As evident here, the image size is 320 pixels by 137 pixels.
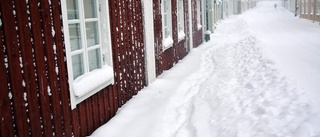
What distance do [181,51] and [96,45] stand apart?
6.40 m

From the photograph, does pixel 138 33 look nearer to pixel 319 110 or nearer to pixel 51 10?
pixel 51 10

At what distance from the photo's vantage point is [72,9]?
3.85 metres

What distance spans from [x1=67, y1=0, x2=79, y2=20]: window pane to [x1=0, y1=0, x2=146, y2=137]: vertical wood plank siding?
0.37m

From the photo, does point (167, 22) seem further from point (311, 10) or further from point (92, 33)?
point (311, 10)

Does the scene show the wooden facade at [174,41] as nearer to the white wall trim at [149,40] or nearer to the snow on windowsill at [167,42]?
the snow on windowsill at [167,42]

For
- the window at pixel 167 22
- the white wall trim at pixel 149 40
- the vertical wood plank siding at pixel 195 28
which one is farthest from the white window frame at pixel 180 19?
the white wall trim at pixel 149 40

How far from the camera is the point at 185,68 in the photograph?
29.0 ft

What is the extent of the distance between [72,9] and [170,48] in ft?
17.6

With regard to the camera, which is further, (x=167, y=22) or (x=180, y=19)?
(x=180, y=19)

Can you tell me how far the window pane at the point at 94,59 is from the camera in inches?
169

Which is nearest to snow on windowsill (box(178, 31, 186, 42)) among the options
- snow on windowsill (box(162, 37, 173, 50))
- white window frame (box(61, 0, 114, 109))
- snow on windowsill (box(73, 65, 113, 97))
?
snow on windowsill (box(162, 37, 173, 50))

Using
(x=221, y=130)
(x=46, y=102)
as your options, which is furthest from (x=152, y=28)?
(x=46, y=102)

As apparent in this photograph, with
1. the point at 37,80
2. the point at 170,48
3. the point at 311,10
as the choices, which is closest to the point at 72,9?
the point at 37,80

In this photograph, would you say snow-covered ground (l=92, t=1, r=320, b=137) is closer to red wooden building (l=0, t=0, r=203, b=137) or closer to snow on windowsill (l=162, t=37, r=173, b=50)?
red wooden building (l=0, t=0, r=203, b=137)
